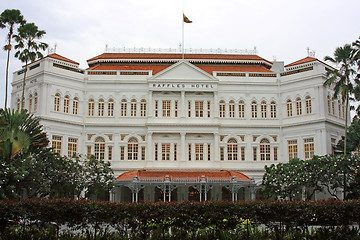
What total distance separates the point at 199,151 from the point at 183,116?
380cm

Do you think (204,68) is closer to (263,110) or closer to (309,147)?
(263,110)

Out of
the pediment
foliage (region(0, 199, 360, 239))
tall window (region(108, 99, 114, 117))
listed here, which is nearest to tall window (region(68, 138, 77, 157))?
tall window (region(108, 99, 114, 117))

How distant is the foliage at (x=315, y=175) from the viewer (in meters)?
33.0

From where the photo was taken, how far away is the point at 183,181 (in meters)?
39.0

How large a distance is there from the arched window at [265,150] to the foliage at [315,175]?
874 centimetres

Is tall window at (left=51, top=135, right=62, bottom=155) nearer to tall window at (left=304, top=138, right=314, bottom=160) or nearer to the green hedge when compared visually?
the green hedge

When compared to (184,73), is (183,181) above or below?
below

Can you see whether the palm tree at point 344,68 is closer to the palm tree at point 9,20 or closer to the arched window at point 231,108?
the arched window at point 231,108

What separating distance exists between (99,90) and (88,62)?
5777mm

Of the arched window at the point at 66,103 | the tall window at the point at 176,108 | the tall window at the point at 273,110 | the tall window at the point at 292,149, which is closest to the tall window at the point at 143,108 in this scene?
the tall window at the point at 176,108

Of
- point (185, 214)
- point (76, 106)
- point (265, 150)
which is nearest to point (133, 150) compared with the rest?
point (76, 106)

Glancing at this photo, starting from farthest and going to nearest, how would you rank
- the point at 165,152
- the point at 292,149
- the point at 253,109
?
1. the point at 253,109
2. the point at 165,152
3. the point at 292,149

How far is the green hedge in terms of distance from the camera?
19.4m

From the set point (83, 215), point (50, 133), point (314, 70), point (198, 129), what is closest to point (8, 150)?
point (83, 215)
